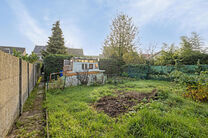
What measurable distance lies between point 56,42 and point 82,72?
40.3 feet

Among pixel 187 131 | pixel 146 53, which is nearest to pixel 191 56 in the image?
pixel 146 53

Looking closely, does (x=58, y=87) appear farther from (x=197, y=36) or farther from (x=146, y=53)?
(x=197, y=36)

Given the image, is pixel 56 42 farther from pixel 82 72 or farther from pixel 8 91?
pixel 8 91

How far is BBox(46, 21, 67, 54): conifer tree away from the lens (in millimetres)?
16427

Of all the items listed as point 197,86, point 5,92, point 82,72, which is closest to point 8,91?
point 5,92

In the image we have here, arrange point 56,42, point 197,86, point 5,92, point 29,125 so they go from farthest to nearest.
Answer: point 56,42 < point 197,86 < point 29,125 < point 5,92

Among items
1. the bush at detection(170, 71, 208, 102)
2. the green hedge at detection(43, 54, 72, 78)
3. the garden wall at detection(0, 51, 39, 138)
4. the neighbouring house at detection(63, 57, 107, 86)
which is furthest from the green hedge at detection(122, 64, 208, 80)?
the garden wall at detection(0, 51, 39, 138)

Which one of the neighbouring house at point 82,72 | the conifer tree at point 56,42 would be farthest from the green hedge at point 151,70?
the conifer tree at point 56,42

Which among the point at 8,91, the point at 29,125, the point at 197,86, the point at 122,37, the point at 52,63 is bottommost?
the point at 29,125

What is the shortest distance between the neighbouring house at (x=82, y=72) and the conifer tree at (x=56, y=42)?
33.5 feet

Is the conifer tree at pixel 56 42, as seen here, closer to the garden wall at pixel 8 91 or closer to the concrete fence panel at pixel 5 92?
the garden wall at pixel 8 91

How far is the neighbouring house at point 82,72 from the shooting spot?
679 centimetres

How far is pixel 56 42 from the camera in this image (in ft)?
54.2

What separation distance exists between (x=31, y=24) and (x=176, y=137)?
932cm
